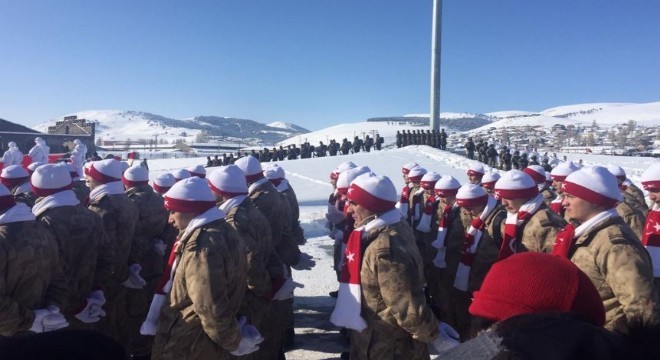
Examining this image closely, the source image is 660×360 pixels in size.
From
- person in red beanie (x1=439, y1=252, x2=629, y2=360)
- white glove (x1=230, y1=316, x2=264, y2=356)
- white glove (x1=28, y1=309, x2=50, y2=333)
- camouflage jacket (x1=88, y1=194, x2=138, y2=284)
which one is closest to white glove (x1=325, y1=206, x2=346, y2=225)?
camouflage jacket (x1=88, y1=194, x2=138, y2=284)

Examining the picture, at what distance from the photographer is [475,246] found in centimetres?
487

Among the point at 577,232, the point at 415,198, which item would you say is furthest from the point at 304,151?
the point at 577,232

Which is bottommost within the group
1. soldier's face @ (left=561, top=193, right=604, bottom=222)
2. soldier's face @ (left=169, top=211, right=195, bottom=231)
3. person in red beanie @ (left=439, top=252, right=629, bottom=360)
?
soldier's face @ (left=169, top=211, right=195, bottom=231)

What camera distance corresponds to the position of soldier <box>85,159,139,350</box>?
4645mm

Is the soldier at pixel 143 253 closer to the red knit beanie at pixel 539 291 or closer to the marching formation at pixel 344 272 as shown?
the marching formation at pixel 344 272

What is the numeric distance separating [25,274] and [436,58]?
92.8ft

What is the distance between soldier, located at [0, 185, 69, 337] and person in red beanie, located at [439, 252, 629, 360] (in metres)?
3.07

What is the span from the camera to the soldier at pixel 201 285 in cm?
297

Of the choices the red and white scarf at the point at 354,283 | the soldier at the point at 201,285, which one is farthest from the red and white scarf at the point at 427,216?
the soldier at the point at 201,285

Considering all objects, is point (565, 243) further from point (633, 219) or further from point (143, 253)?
point (143, 253)

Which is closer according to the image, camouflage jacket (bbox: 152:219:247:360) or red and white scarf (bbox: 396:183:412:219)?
camouflage jacket (bbox: 152:219:247:360)

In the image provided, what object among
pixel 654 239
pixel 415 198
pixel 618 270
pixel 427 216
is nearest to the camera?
pixel 618 270

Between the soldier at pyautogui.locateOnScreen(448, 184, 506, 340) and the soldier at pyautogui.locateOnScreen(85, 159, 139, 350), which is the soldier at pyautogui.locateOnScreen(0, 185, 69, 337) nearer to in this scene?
the soldier at pyautogui.locateOnScreen(85, 159, 139, 350)

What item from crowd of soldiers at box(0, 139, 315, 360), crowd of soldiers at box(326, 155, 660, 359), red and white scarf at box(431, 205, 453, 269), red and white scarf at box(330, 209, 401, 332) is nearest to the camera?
crowd of soldiers at box(326, 155, 660, 359)
